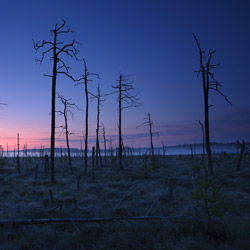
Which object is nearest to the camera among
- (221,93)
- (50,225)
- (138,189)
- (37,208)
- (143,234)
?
(143,234)

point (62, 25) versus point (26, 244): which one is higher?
point (62, 25)

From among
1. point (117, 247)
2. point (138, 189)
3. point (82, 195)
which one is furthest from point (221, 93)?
point (117, 247)

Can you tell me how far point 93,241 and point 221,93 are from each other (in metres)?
13.3

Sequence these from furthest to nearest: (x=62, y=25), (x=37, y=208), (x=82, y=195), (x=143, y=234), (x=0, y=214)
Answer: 1. (x=62, y=25)
2. (x=82, y=195)
3. (x=37, y=208)
4. (x=0, y=214)
5. (x=143, y=234)

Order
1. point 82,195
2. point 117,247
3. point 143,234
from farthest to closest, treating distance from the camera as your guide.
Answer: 1. point 82,195
2. point 143,234
3. point 117,247

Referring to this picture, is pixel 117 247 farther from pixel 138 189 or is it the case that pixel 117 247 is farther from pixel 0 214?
pixel 138 189

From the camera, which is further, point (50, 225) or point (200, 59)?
point (200, 59)

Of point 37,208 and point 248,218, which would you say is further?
point 37,208

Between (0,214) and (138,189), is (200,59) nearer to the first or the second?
(138,189)

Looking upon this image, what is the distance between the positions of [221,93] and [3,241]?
14810mm

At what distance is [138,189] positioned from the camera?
11211mm

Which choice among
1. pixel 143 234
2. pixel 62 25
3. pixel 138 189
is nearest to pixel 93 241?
pixel 143 234

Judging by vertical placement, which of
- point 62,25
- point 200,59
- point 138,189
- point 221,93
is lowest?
point 138,189

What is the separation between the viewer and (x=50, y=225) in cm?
566
